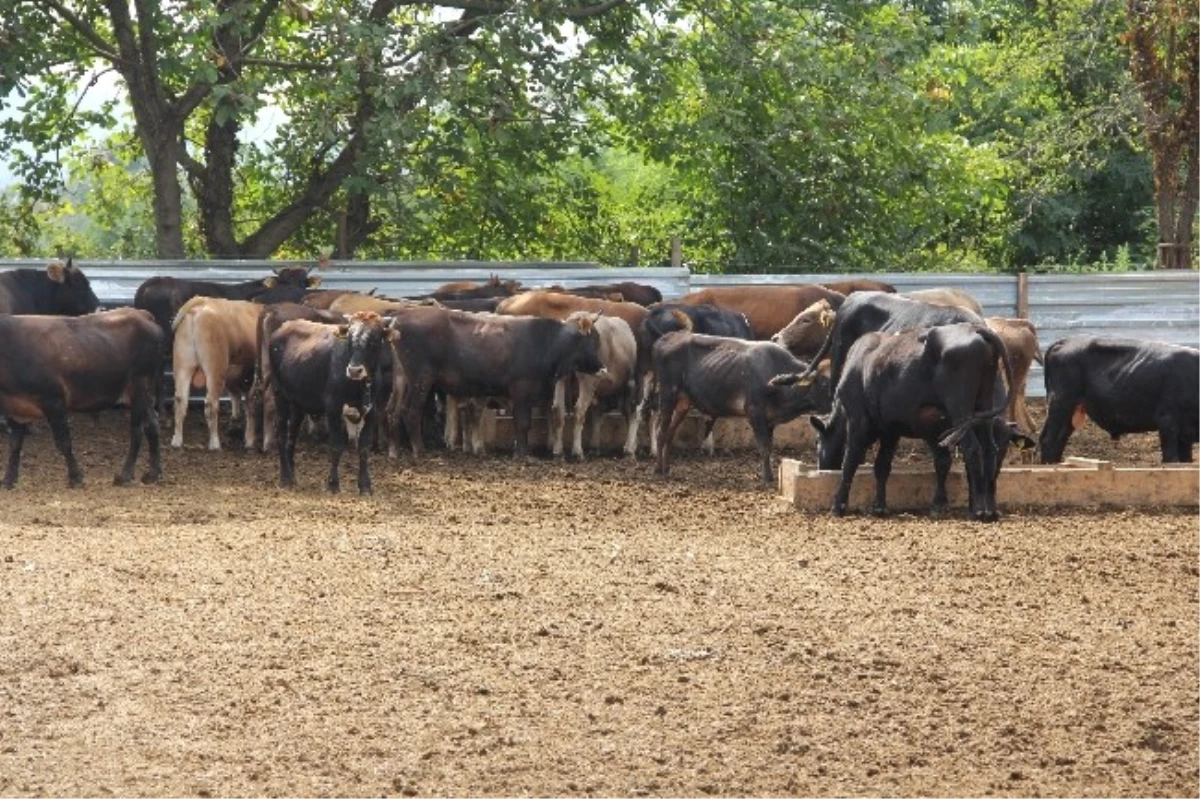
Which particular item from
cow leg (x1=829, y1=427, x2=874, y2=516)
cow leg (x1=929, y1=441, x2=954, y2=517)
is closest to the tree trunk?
cow leg (x1=829, y1=427, x2=874, y2=516)

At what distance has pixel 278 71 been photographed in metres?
25.3

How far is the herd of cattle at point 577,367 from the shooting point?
1614 centimetres

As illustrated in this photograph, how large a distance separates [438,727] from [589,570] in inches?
158

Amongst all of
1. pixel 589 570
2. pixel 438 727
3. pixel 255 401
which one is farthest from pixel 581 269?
pixel 438 727

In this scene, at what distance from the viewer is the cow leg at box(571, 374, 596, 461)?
21188 millimetres

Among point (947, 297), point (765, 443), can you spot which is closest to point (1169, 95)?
point (947, 297)

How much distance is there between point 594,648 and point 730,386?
345 inches

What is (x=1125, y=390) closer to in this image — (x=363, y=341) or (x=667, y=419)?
(x=667, y=419)

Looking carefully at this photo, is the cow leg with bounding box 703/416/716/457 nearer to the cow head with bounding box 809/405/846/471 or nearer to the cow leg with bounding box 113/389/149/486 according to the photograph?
the cow head with bounding box 809/405/846/471

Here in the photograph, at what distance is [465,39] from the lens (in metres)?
23.7

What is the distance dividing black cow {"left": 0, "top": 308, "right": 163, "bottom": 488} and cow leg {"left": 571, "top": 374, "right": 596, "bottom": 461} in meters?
4.31

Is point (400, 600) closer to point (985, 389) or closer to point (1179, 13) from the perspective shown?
point (985, 389)

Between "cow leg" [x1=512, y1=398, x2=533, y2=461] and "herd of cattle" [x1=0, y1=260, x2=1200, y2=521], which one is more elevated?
"herd of cattle" [x1=0, y1=260, x2=1200, y2=521]

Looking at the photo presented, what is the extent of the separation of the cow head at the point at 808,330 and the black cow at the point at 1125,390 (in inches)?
119
